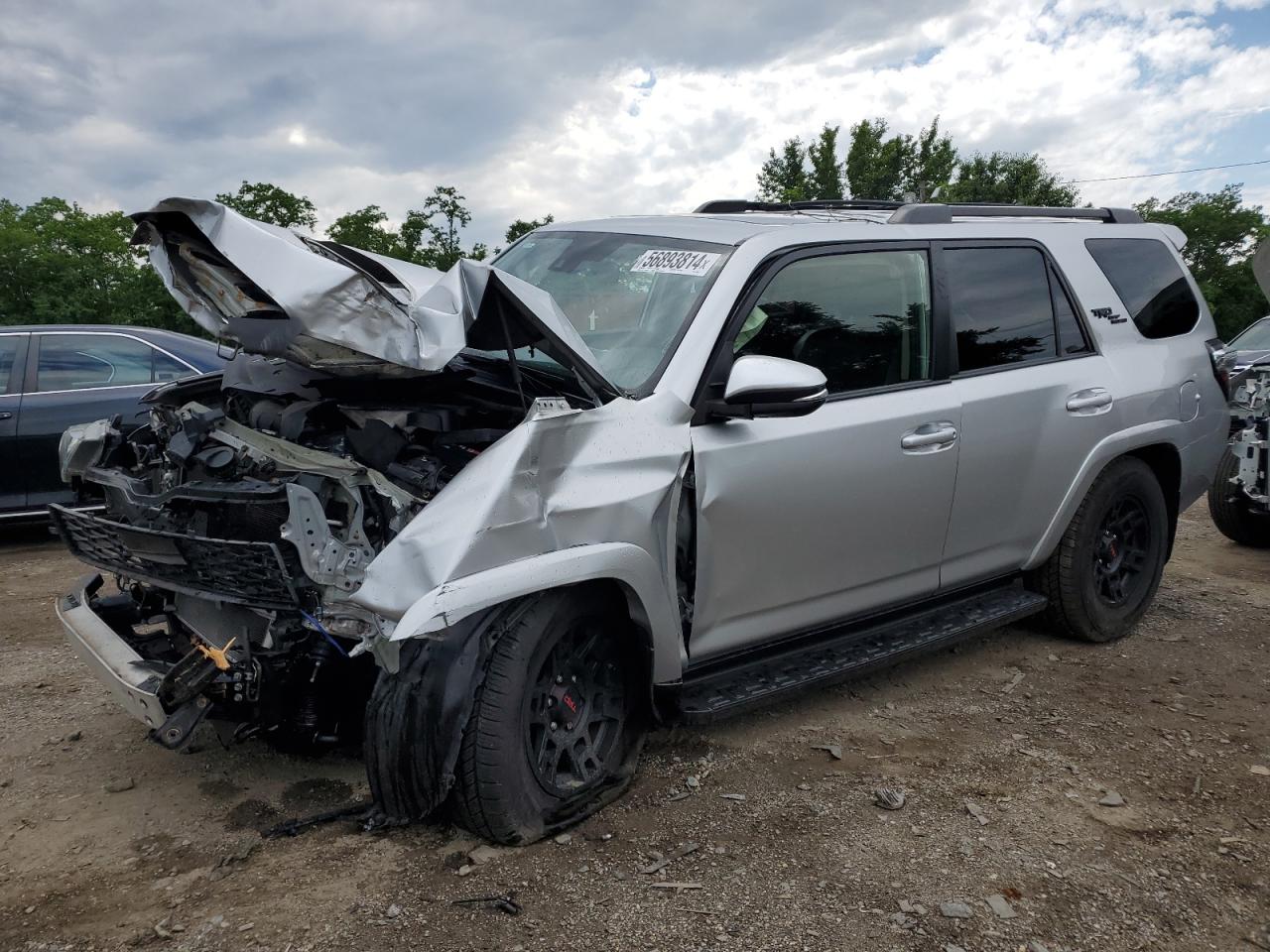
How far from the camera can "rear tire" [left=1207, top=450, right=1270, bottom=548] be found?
669 cm

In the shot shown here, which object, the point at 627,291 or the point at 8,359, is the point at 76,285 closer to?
the point at 8,359

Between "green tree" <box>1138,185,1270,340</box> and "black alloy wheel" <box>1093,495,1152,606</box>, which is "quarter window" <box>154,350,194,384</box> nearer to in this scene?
"black alloy wheel" <box>1093,495,1152,606</box>

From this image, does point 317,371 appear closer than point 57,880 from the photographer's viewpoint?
No

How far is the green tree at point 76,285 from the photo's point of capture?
1794cm

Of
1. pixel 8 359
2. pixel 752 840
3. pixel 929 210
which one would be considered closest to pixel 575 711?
pixel 752 840

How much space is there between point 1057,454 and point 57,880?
12.7 ft

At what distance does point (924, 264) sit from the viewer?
Result: 12.7ft

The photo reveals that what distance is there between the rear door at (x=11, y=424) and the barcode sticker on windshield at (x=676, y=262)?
5.10 m

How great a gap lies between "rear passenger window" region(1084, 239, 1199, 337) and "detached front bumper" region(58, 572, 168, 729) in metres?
4.20

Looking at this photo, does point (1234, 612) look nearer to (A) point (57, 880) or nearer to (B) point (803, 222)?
(B) point (803, 222)

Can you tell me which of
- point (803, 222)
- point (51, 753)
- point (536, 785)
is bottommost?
point (51, 753)

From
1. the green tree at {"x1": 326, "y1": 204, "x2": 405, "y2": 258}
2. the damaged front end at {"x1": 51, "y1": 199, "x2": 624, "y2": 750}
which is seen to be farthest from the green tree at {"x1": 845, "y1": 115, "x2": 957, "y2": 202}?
the damaged front end at {"x1": 51, "y1": 199, "x2": 624, "y2": 750}

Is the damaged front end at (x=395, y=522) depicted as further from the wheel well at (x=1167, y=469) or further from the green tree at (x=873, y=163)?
the green tree at (x=873, y=163)

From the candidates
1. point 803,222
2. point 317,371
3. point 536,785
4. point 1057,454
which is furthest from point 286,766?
point 1057,454
